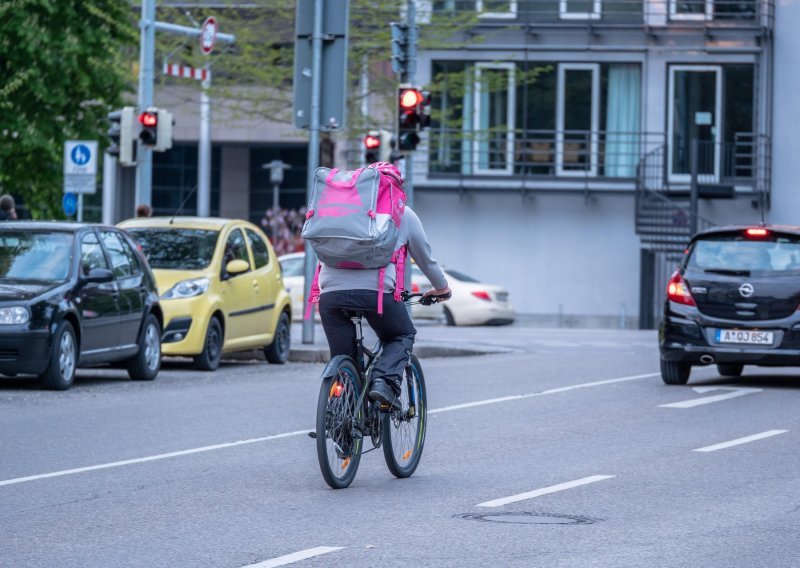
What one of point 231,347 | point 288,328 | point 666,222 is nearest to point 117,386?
point 231,347

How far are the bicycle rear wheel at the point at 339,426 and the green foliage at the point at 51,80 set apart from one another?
18831mm

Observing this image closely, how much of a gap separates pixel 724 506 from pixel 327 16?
1443 cm

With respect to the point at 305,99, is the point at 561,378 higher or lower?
lower

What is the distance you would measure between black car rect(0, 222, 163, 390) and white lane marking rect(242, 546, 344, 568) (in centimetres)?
827

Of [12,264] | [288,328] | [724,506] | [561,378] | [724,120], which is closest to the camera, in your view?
[724,506]

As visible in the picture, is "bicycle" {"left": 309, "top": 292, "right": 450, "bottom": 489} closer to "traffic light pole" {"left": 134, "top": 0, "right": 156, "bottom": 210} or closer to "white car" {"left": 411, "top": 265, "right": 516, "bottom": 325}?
"traffic light pole" {"left": 134, "top": 0, "right": 156, "bottom": 210}

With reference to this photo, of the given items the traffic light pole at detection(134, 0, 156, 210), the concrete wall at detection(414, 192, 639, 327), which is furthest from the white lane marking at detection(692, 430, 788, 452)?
the concrete wall at detection(414, 192, 639, 327)

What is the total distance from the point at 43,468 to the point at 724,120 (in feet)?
105

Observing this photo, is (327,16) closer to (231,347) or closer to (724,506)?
(231,347)

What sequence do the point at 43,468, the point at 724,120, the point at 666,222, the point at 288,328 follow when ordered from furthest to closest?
the point at 724,120 < the point at 666,222 < the point at 288,328 < the point at 43,468

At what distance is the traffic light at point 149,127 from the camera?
26.6 m

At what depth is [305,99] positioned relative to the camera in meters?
22.5

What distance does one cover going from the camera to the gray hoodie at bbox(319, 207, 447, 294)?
945 cm

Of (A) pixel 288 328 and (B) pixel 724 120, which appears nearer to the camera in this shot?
(A) pixel 288 328
